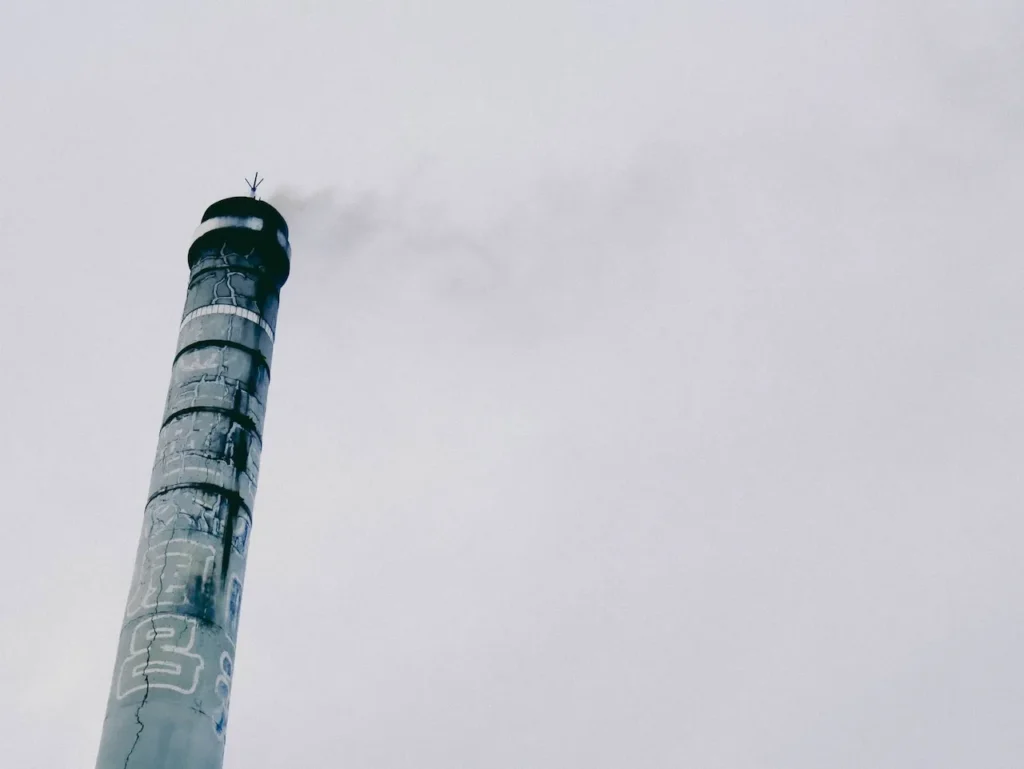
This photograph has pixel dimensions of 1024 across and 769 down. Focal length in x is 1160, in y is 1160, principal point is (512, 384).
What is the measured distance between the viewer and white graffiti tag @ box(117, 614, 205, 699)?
18578mm

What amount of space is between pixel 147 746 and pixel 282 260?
36.0 ft

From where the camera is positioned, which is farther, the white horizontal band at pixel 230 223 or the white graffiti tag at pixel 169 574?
the white horizontal band at pixel 230 223

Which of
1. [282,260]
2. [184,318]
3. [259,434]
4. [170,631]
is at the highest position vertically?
[282,260]

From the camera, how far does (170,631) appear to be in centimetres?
1912

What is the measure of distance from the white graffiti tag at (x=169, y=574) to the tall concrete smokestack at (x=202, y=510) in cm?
2

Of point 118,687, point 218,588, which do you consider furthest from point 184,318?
point 118,687

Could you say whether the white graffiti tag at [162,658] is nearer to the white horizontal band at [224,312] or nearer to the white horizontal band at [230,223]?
the white horizontal band at [224,312]

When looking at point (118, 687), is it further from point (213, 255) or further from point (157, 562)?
point (213, 255)

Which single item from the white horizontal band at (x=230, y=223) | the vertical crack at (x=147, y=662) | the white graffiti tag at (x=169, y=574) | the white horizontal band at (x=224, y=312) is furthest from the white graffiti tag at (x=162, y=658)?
the white horizontal band at (x=230, y=223)

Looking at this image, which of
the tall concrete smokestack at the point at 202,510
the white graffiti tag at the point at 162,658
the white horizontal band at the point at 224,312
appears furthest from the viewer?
the white horizontal band at the point at 224,312

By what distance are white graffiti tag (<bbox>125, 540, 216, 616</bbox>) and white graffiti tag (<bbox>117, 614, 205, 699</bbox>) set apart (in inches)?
13.9

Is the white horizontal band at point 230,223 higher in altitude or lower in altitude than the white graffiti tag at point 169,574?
higher

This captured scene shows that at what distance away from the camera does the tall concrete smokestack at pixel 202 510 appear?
1838cm

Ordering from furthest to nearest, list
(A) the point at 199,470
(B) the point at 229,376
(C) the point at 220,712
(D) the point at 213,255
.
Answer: (D) the point at 213,255 → (B) the point at 229,376 → (A) the point at 199,470 → (C) the point at 220,712
